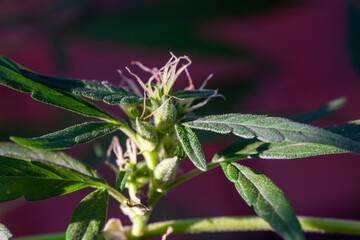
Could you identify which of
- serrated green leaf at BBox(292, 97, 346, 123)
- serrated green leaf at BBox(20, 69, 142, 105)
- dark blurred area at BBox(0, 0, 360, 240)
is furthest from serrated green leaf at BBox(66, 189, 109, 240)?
dark blurred area at BBox(0, 0, 360, 240)

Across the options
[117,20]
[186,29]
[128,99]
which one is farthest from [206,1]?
[128,99]

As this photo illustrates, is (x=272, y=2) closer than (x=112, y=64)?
Yes

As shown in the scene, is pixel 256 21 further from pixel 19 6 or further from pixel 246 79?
pixel 19 6

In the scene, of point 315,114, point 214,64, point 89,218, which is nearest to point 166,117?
point 89,218

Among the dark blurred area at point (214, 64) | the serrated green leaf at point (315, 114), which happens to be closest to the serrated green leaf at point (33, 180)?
the serrated green leaf at point (315, 114)

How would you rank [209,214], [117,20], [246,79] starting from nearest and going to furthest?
1. [246,79]
2. [117,20]
3. [209,214]

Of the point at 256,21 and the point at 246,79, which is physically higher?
the point at 256,21

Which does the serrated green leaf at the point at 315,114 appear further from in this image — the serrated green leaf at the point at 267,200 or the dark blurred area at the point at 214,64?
the dark blurred area at the point at 214,64
